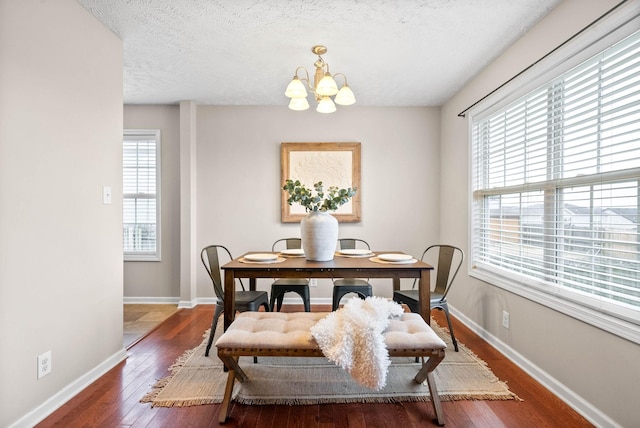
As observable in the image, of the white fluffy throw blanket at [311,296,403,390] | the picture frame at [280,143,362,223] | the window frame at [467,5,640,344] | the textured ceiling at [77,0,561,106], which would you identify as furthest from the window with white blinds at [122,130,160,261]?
the window frame at [467,5,640,344]

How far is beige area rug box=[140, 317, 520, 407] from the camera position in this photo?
1.97 m

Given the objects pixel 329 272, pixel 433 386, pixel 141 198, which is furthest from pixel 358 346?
pixel 141 198

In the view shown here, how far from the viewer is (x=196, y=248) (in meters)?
4.02

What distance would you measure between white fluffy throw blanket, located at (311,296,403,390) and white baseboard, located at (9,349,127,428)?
151 centimetres

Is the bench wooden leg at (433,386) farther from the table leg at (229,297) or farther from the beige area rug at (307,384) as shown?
the table leg at (229,297)

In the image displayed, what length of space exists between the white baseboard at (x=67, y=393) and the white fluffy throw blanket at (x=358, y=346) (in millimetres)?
1506

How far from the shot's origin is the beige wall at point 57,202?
1.66 m

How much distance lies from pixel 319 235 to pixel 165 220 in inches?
98.8

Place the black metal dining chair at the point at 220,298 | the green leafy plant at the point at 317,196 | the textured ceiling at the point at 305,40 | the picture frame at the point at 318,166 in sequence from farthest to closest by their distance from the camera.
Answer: the picture frame at the point at 318,166, the black metal dining chair at the point at 220,298, the green leafy plant at the point at 317,196, the textured ceiling at the point at 305,40

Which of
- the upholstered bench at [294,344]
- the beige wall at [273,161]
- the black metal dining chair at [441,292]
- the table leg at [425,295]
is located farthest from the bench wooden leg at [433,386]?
the beige wall at [273,161]

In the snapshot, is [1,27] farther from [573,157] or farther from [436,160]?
[436,160]

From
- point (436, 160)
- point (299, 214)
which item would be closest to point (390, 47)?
point (436, 160)

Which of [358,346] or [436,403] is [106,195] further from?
[436,403]

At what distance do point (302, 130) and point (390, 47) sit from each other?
162 centimetres
